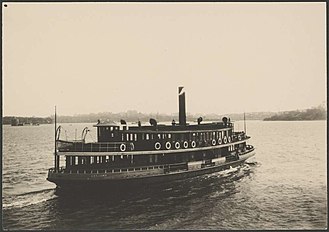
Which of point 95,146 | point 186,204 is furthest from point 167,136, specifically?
point 186,204

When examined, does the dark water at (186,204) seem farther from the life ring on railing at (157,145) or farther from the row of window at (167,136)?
the row of window at (167,136)

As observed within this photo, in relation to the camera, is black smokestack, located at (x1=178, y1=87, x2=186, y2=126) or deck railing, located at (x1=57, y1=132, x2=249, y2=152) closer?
deck railing, located at (x1=57, y1=132, x2=249, y2=152)

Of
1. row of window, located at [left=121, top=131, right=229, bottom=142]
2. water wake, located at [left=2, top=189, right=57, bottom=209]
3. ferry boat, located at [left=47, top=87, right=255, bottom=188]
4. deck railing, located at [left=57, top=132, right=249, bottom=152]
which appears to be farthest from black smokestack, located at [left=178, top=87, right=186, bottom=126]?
water wake, located at [left=2, top=189, right=57, bottom=209]

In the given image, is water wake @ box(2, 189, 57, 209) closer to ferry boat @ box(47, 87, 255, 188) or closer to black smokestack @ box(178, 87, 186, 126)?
ferry boat @ box(47, 87, 255, 188)

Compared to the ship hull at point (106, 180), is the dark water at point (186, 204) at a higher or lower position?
lower

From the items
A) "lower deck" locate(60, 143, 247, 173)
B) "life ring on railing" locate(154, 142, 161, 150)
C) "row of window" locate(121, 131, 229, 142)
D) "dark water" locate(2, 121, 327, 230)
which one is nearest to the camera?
"dark water" locate(2, 121, 327, 230)

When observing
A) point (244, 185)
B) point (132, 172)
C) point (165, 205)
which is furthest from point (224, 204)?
point (132, 172)

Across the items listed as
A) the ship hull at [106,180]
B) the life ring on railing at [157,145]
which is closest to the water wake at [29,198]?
the ship hull at [106,180]

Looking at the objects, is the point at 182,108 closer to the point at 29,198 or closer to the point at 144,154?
the point at 144,154
